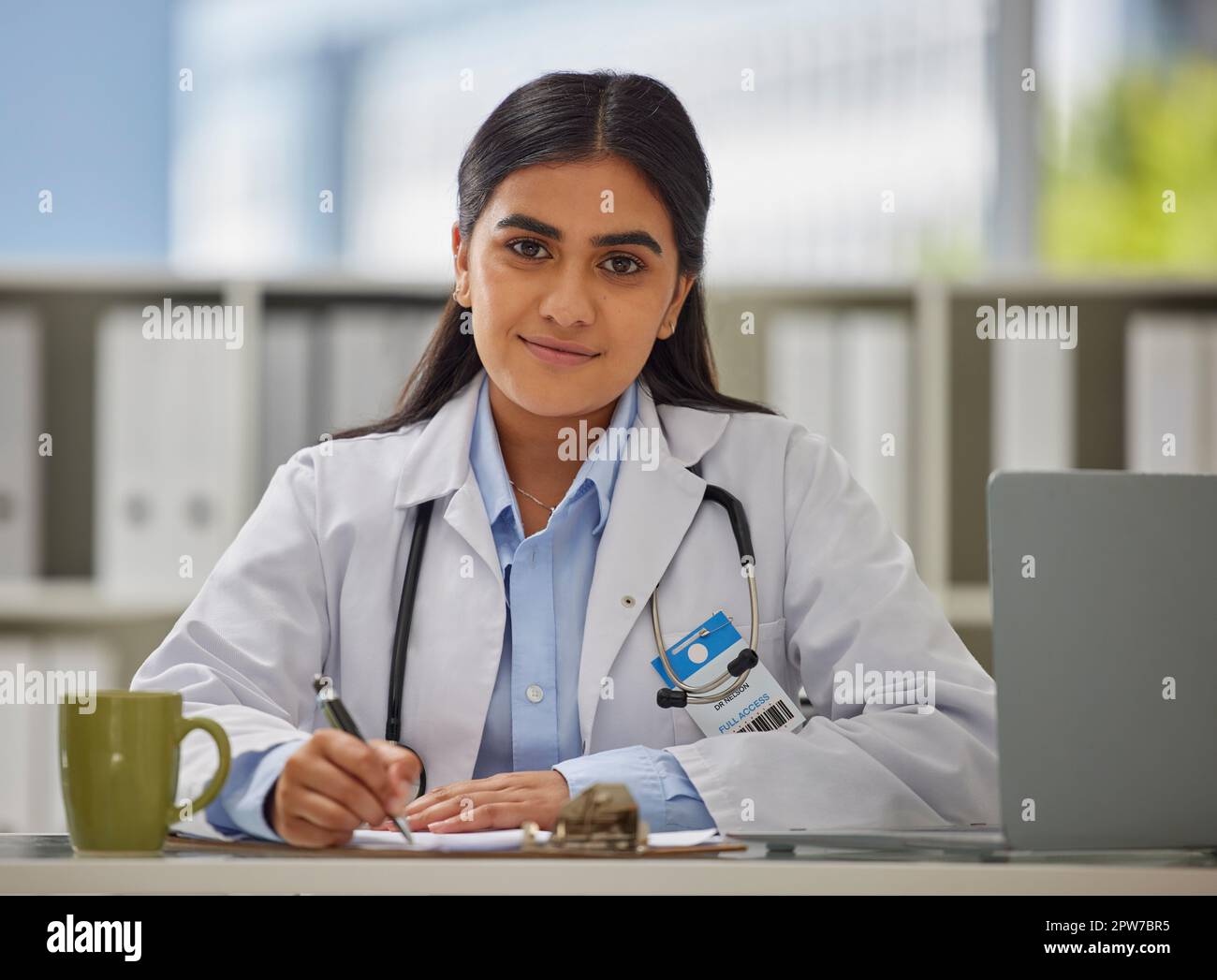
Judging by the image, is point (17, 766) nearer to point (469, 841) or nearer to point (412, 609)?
point (412, 609)

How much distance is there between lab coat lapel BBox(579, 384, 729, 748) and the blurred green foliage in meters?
2.13

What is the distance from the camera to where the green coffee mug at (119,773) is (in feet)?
3.28

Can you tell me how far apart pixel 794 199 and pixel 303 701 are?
2.20 m

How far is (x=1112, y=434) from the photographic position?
2.74 meters

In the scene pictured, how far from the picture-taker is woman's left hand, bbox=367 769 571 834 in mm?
1265

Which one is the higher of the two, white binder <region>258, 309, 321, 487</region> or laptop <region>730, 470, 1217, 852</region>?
white binder <region>258, 309, 321, 487</region>

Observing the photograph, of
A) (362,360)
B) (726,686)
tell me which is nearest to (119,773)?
(726,686)

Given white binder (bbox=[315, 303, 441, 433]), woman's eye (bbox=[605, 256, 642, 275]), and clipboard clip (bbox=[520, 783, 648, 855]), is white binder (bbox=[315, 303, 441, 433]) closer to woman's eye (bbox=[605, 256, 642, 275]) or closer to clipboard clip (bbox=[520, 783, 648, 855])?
woman's eye (bbox=[605, 256, 642, 275])

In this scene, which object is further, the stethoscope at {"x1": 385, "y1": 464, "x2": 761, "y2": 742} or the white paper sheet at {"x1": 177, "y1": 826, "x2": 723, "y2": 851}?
the stethoscope at {"x1": 385, "y1": 464, "x2": 761, "y2": 742}

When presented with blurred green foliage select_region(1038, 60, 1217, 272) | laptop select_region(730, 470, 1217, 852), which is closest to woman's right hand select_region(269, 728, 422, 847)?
laptop select_region(730, 470, 1217, 852)

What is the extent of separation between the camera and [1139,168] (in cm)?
361

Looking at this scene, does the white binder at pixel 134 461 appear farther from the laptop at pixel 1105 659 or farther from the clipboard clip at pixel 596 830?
the laptop at pixel 1105 659
